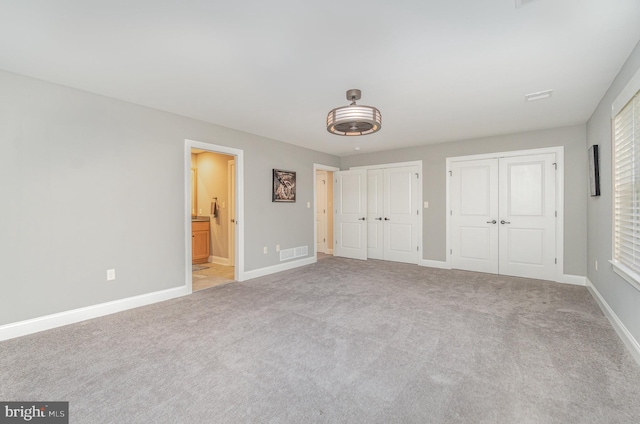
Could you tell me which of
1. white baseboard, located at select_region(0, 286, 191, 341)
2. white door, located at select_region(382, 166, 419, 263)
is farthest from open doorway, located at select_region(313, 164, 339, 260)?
white baseboard, located at select_region(0, 286, 191, 341)

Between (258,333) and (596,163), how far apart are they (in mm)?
4421

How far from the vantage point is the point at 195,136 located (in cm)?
413

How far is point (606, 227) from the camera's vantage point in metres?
A: 3.26

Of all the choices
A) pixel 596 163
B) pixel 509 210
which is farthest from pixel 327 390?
pixel 509 210

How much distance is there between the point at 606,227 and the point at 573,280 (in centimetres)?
174

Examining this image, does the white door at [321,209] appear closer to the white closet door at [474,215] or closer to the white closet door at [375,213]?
the white closet door at [375,213]

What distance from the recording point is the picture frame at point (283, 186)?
5.34 meters

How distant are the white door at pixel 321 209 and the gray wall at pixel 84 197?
3.55 metres

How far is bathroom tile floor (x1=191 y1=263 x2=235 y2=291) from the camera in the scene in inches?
178

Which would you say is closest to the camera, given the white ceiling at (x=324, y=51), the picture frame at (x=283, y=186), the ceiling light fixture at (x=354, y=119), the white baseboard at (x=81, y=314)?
the white ceiling at (x=324, y=51)

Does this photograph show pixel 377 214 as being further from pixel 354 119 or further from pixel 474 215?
pixel 354 119

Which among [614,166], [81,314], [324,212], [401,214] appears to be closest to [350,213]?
[324,212]

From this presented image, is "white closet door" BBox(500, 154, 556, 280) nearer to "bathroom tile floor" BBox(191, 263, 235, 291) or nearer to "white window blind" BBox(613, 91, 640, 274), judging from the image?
"white window blind" BBox(613, 91, 640, 274)

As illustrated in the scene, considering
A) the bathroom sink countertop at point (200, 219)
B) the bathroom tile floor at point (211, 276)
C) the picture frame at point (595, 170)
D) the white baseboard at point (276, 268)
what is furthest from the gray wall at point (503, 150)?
the bathroom tile floor at point (211, 276)
